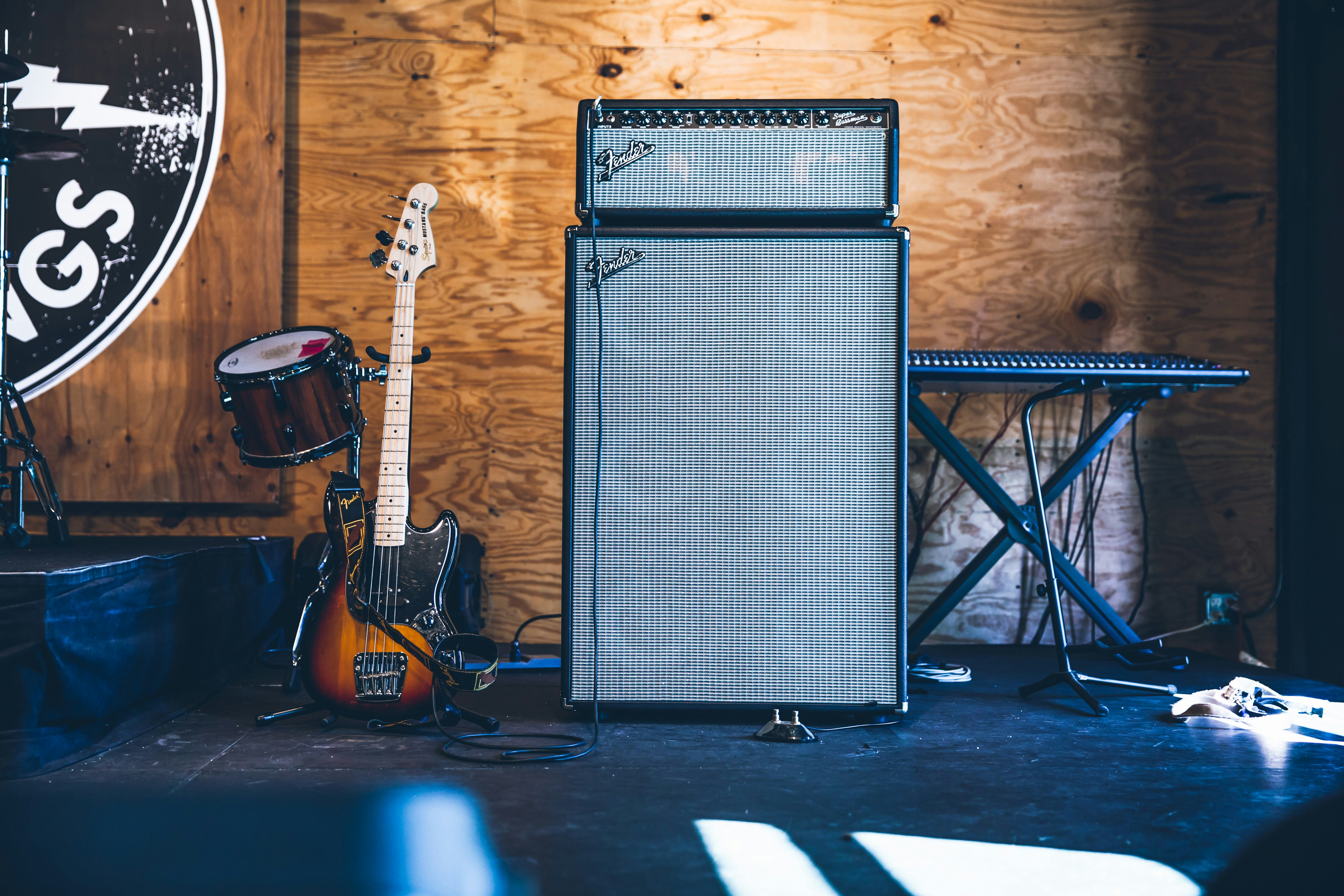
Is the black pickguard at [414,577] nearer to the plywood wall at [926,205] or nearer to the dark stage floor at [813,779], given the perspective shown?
the dark stage floor at [813,779]

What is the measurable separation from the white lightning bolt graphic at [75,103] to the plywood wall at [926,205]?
0.43 metres

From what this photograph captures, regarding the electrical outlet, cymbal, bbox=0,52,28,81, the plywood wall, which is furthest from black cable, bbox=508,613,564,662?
the electrical outlet

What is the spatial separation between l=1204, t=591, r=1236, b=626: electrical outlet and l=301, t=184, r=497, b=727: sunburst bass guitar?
215 cm

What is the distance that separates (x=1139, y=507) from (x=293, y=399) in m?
2.36

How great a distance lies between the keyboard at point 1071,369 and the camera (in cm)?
193

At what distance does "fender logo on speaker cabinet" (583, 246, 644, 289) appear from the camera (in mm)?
1688

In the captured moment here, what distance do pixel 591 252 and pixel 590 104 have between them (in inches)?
11.7

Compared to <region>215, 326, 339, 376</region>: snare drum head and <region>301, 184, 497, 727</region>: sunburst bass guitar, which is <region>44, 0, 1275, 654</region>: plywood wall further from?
<region>301, 184, 497, 727</region>: sunburst bass guitar

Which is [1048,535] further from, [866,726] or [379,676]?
[379,676]

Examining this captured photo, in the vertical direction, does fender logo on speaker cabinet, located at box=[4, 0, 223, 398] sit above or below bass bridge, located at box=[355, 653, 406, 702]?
above

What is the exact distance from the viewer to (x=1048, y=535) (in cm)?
205

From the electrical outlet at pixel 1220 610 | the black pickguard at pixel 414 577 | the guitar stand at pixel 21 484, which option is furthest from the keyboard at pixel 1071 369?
the guitar stand at pixel 21 484

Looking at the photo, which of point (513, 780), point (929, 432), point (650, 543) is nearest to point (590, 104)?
point (650, 543)

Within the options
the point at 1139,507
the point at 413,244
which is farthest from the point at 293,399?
the point at 1139,507
